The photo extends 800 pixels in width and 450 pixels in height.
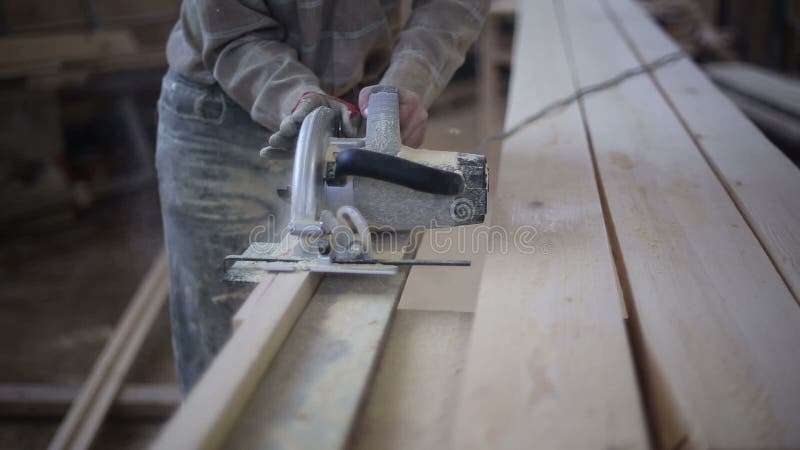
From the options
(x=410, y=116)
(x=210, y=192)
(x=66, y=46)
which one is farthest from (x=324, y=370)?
(x=66, y=46)

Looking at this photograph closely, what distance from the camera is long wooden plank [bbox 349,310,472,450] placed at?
0.87 m

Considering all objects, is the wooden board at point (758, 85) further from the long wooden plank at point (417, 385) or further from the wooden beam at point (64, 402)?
the wooden beam at point (64, 402)

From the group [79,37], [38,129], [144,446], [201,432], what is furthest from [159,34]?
[201,432]

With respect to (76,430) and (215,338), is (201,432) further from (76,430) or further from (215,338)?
(76,430)

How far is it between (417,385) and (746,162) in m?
1.24

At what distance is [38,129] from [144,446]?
279cm

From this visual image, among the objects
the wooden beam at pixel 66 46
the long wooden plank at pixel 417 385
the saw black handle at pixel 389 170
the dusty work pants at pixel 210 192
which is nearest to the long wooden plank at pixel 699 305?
the long wooden plank at pixel 417 385

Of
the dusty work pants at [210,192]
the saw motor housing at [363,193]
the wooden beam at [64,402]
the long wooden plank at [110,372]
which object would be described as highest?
the saw motor housing at [363,193]

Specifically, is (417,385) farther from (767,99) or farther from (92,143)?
(92,143)

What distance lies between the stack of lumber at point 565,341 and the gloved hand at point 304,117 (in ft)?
1.04

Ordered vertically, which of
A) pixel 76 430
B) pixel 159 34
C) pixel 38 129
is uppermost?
pixel 159 34

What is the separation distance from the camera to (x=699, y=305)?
1027mm

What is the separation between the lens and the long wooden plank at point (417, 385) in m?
0.87

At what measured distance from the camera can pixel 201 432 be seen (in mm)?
776
